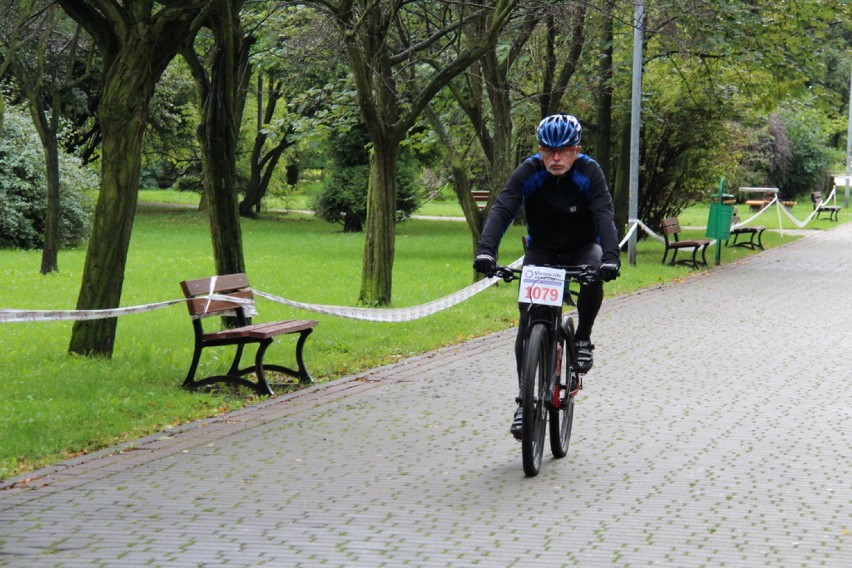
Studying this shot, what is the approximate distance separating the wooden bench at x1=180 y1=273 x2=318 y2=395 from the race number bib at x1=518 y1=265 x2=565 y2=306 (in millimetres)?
2925

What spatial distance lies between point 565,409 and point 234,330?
2924 millimetres

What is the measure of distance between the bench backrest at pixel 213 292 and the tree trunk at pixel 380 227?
5.44 m

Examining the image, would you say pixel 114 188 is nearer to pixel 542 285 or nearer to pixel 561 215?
pixel 561 215

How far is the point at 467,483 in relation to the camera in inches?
277

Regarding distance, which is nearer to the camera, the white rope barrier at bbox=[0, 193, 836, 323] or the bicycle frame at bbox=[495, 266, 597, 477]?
the bicycle frame at bbox=[495, 266, 597, 477]

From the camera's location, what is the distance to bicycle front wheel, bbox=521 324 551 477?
→ 695 cm

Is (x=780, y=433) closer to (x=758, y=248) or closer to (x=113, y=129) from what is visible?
(x=113, y=129)

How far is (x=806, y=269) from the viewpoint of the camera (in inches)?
956

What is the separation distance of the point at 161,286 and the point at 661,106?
41.9ft

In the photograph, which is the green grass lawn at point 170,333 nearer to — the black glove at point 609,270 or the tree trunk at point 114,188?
the tree trunk at point 114,188

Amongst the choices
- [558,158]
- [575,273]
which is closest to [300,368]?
[575,273]

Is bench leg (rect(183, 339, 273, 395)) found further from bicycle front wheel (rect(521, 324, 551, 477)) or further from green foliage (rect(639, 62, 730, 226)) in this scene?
green foliage (rect(639, 62, 730, 226))

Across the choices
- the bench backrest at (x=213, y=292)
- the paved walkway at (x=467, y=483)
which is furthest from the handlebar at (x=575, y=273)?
the bench backrest at (x=213, y=292)

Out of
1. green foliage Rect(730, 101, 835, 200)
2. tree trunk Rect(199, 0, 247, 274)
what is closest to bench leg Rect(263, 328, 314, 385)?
tree trunk Rect(199, 0, 247, 274)
